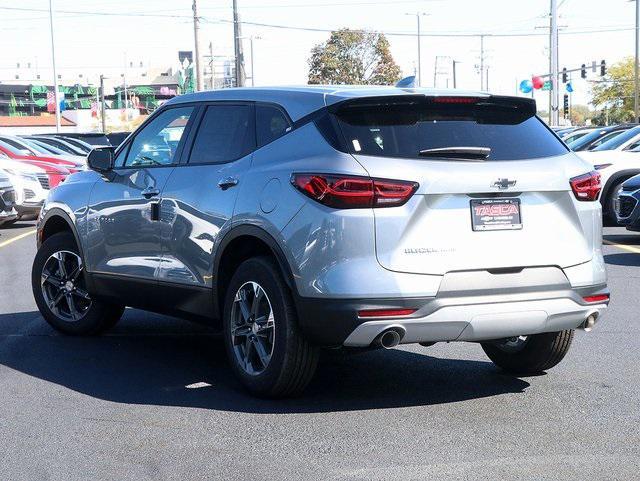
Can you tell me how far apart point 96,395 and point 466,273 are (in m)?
2.28

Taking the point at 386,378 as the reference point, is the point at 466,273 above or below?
above

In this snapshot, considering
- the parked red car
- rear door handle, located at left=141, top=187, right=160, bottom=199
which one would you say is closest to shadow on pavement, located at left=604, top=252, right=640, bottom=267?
rear door handle, located at left=141, top=187, right=160, bottom=199

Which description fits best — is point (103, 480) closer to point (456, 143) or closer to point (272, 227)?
point (272, 227)

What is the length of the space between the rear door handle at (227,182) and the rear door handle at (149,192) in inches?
31.6

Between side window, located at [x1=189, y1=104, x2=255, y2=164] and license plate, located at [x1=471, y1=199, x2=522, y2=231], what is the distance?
4.79 ft

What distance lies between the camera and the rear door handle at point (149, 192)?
736 centimetres

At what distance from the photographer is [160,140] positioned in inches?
304

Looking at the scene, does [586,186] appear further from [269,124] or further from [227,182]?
[227,182]

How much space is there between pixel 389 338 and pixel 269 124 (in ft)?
5.12

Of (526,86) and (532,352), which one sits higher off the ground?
(526,86)

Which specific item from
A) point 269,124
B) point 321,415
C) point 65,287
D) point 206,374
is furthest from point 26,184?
point 321,415

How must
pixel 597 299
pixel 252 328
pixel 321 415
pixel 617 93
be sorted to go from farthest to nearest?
pixel 617 93 → pixel 252 328 → pixel 597 299 → pixel 321 415

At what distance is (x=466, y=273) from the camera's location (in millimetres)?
5820

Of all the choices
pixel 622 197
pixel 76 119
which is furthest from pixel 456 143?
pixel 76 119
